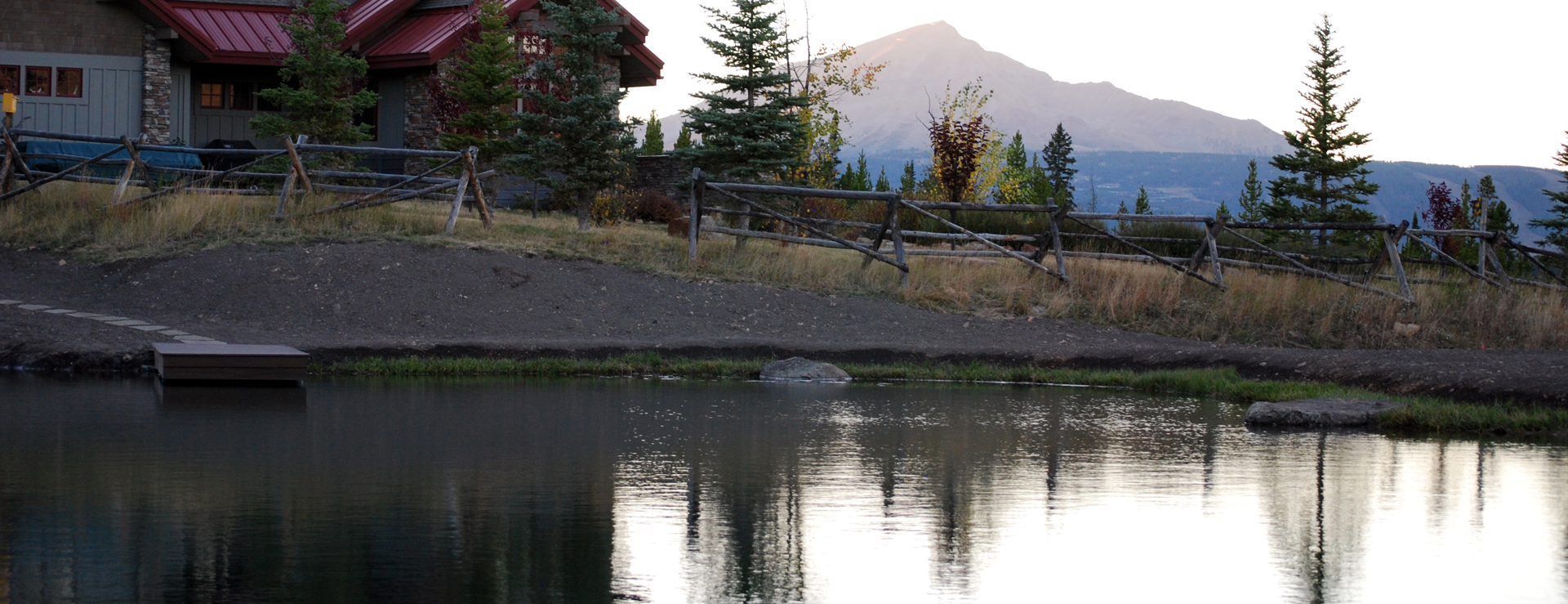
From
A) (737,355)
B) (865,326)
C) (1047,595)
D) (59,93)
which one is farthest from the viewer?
(59,93)

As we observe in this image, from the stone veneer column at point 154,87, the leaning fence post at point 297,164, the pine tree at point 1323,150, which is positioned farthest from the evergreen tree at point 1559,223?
the stone veneer column at point 154,87

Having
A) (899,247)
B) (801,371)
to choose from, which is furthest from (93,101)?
(801,371)

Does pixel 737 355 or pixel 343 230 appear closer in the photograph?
pixel 737 355

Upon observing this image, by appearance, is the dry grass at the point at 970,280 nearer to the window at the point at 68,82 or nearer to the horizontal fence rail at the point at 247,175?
the horizontal fence rail at the point at 247,175

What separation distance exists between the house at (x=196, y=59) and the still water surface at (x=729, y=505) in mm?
17992

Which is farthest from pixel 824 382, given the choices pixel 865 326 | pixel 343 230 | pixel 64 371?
pixel 343 230

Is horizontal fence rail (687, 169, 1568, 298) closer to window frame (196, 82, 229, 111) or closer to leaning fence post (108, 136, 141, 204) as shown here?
leaning fence post (108, 136, 141, 204)

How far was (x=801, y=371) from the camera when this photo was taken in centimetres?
1342

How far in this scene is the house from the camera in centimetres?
2628

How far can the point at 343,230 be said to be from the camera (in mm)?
18359

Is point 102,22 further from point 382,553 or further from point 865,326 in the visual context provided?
point 382,553

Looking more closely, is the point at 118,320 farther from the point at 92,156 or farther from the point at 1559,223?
the point at 1559,223

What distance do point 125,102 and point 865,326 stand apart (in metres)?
18.8

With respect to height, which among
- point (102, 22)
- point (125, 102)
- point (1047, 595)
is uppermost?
point (102, 22)
